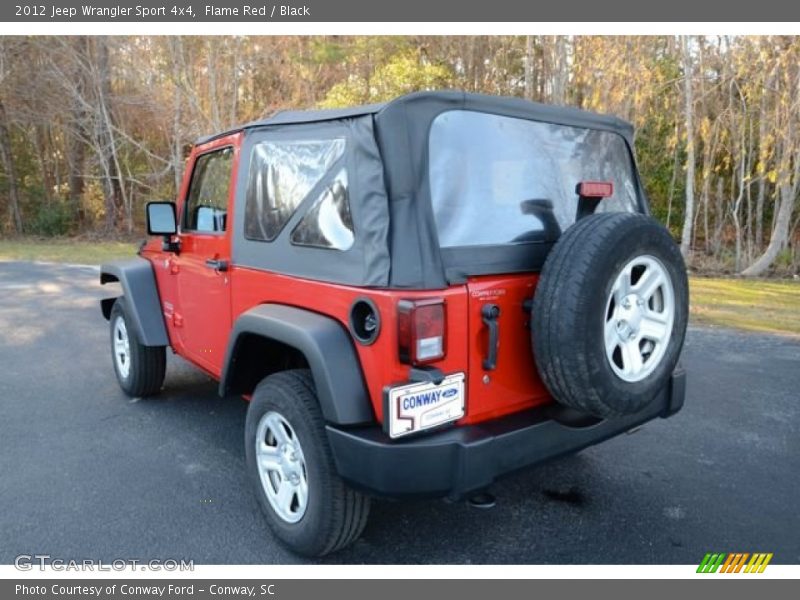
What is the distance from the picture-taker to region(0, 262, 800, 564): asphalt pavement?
2787mm

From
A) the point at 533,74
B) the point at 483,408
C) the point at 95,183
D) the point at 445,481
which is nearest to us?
the point at 445,481

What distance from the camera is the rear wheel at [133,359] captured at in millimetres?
4539

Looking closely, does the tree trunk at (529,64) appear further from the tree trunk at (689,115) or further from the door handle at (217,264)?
the door handle at (217,264)

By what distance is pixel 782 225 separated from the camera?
46.8 ft

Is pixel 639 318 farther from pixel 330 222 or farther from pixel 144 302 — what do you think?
pixel 144 302

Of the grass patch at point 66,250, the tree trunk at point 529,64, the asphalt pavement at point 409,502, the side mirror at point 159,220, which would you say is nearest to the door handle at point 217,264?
the side mirror at point 159,220

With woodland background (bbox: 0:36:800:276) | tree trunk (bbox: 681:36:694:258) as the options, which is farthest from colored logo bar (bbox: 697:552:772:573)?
tree trunk (bbox: 681:36:694:258)

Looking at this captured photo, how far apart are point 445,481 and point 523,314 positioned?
78cm

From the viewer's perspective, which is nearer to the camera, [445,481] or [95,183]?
[445,481]

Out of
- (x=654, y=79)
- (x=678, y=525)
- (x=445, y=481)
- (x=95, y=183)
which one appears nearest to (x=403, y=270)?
(x=445, y=481)

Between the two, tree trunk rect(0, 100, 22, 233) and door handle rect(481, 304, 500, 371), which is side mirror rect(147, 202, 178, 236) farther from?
tree trunk rect(0, 100, 22, 233)

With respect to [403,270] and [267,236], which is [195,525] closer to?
[267,236]

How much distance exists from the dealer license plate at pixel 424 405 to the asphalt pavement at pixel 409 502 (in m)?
0.65

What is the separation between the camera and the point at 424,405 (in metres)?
2.30
